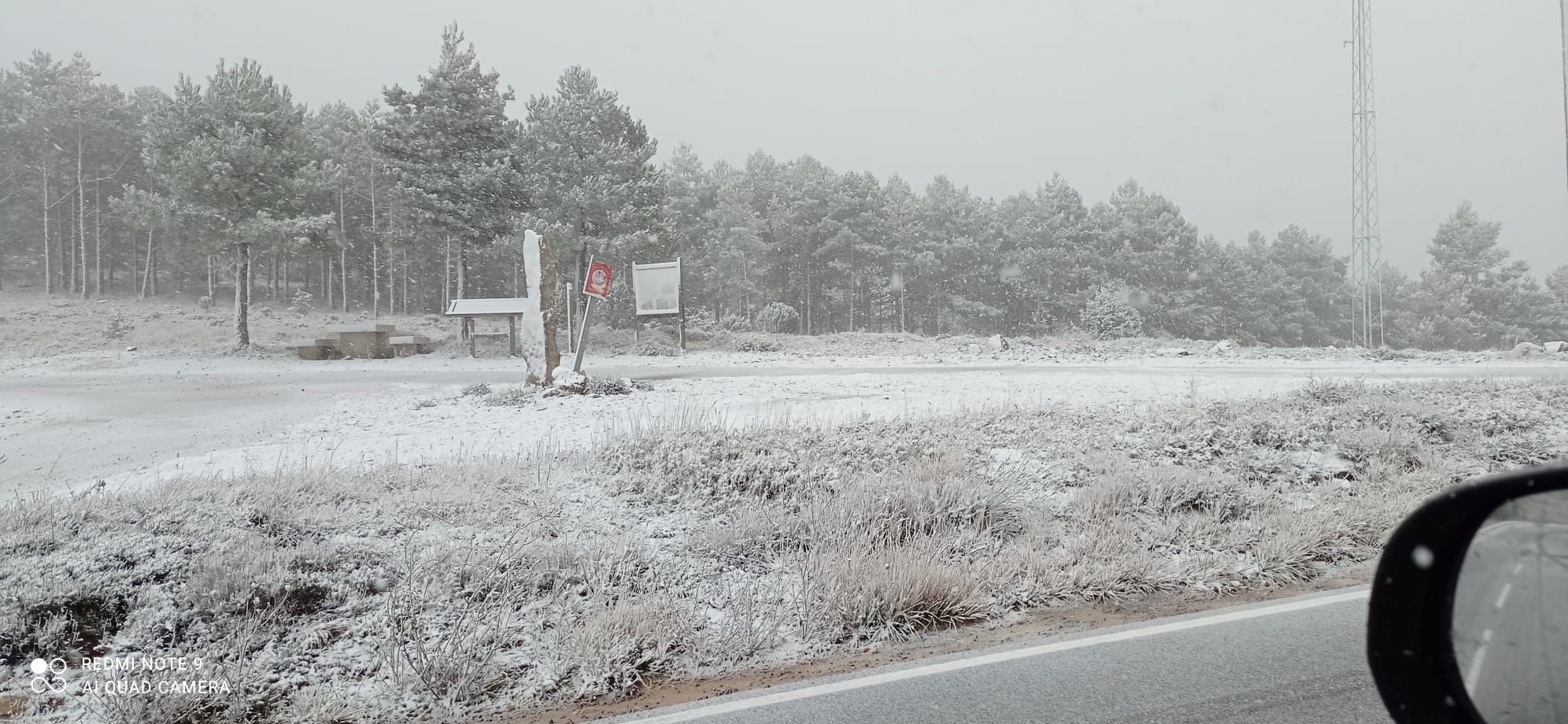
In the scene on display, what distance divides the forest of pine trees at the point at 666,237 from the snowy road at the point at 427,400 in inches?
521

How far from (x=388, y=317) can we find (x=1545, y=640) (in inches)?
2168

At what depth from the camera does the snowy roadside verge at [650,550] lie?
4031mm

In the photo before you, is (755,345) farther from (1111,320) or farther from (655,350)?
(1111,320)

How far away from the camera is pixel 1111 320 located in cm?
4356

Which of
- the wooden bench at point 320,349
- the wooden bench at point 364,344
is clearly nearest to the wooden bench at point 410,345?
the wooden bench at point 364,344

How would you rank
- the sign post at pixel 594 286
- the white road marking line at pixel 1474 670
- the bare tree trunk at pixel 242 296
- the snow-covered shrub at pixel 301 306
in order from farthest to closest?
the snow-covered shrub at pixel 301 306, the bare tree trunk at pixel 242 296, the sign post at pixel 594 286, the white road marking line at pixel 1474 670

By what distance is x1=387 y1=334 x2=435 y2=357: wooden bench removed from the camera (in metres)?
30.9

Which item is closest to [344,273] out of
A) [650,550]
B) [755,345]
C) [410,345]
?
[410,345]

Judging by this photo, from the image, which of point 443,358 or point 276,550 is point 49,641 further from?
point 443,358

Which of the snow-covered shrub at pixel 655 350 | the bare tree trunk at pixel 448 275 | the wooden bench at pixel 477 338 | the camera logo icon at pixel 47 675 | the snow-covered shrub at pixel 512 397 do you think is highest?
the bare tree trunk at pixel 448 275

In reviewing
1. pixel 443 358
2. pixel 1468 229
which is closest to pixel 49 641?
pixel 443 358

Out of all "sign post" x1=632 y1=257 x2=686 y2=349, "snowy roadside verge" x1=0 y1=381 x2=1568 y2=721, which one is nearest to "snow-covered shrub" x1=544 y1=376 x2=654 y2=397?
"snowy roadside verge" x1=0 y1=381 x2=1568 y2=721

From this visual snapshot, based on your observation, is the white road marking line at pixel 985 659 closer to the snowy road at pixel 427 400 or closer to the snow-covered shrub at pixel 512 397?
the snowy road at pixel 427 400

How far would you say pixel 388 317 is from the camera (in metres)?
49.6
